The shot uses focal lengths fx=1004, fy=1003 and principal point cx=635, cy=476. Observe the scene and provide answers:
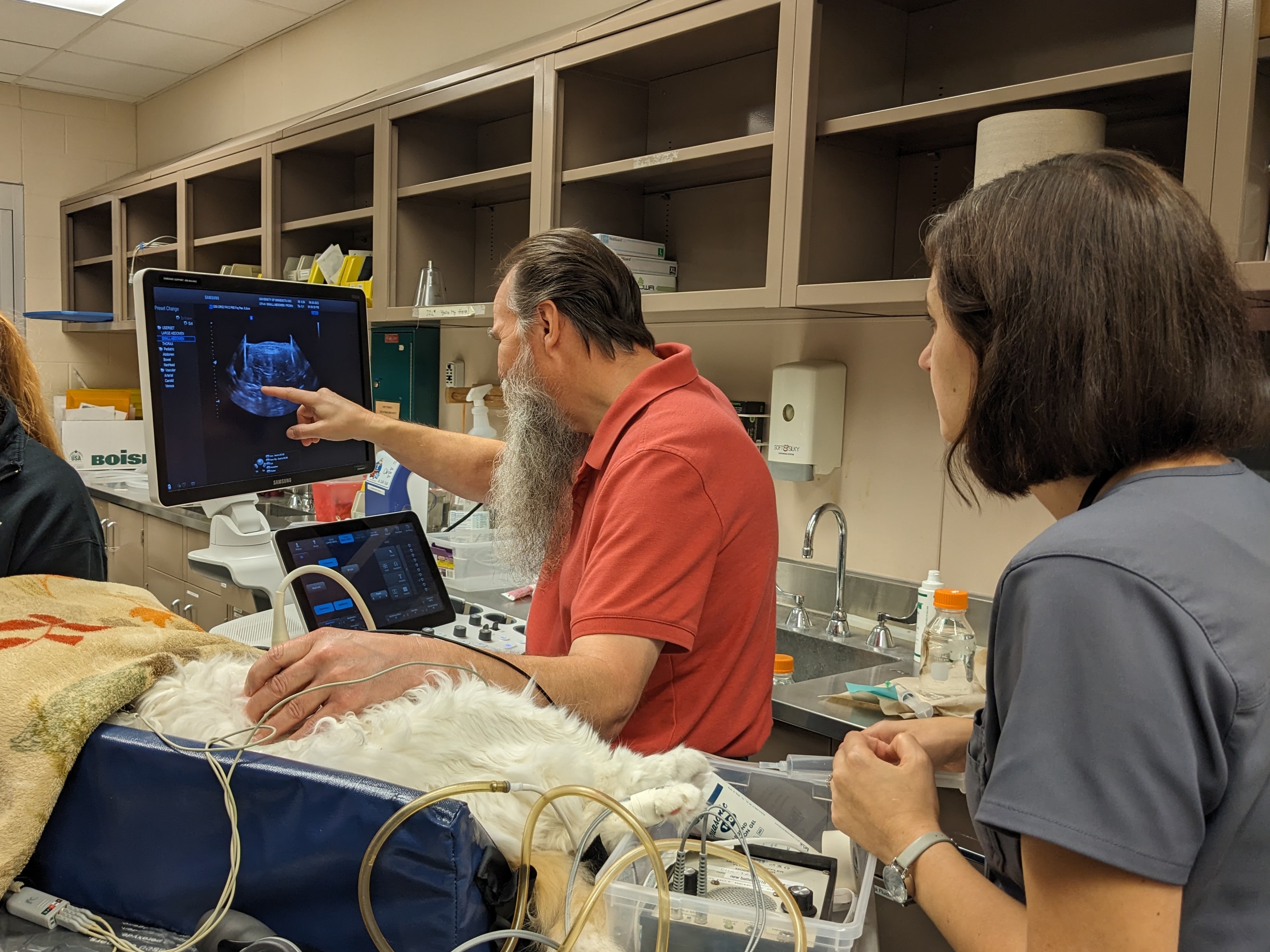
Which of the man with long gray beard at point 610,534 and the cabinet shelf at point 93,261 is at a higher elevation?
the cabinet shelf at point 93,261

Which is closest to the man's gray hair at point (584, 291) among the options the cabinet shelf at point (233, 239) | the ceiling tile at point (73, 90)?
the cabinet shelf at point (233, 239)

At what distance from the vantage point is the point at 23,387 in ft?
6.00

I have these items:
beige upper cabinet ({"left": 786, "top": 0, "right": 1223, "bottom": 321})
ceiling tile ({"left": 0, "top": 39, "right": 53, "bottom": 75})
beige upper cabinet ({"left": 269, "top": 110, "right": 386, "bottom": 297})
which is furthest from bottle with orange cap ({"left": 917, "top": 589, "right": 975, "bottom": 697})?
ceiling tile ({"left": 0, "top": 39, "right": 53, "bottom": 75})

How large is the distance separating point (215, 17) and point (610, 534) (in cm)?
435

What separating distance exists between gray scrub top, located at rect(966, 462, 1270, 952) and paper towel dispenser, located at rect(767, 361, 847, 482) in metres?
1.94

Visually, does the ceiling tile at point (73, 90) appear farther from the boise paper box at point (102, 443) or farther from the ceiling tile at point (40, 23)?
the boise paper box at point (102, 443)

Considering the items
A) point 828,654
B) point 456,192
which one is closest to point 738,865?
point 828,654

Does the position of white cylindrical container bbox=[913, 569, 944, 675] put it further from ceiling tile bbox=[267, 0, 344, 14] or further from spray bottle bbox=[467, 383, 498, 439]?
ceiling tile bbox=[267, 0, 344, 14]

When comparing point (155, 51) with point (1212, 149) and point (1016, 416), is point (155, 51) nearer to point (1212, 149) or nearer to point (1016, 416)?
point (1212, 149)

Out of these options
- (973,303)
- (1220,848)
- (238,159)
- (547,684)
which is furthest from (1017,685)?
(238,159)

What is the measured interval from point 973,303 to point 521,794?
524 millimetres

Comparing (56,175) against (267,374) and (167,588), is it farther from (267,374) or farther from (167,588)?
(267,374)

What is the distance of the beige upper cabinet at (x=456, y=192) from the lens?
3.42 m

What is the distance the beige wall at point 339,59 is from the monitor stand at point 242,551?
6.61ft
